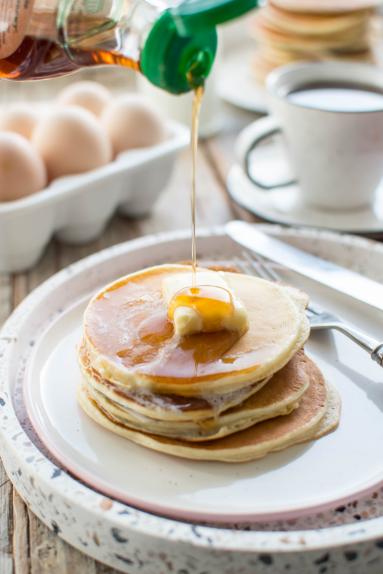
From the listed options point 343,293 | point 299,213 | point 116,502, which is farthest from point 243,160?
point 116,502

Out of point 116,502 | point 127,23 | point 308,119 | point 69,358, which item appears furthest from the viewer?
point 308,119

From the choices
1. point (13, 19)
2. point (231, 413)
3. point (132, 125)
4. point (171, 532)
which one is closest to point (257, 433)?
point (231, 413)

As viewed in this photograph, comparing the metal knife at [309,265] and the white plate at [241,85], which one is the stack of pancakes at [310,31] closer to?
the white plate at [241,85]

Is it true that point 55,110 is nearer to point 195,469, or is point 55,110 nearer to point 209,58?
point 209,58

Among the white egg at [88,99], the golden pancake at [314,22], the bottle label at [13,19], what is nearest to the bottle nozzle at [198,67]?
the bottle label at [13,19]

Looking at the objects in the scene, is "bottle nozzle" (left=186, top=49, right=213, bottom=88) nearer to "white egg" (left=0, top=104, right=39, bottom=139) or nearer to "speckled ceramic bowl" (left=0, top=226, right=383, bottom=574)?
"speckled ceramic bowl" (left=0, top=226, right=383, bottom=574)

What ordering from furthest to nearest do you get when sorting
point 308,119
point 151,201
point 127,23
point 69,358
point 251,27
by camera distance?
point 251,27
point 151,201
point 308,119
point 69,358
point 127,23

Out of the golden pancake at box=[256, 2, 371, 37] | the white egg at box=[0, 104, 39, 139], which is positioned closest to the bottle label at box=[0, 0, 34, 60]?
the white egg at box=[0, 104, 39, 139]
